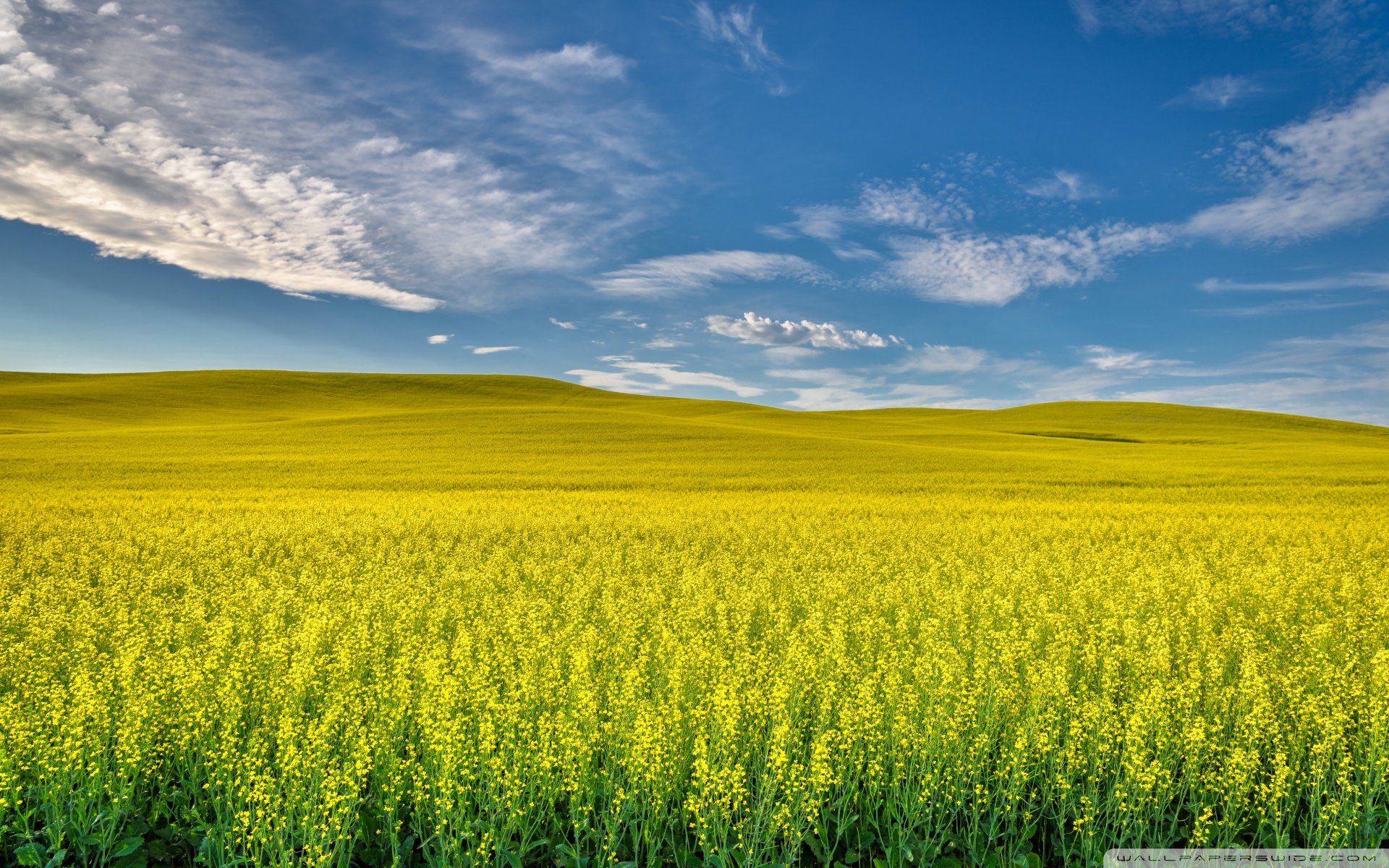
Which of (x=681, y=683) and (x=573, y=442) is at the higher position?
(x=573, y=442)

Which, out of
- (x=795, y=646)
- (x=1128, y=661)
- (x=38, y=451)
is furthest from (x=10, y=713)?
(x=38, y=451)

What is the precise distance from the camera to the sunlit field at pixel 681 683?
495 cm

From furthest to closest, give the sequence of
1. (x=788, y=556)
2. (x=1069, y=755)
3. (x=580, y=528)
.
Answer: (x=580, y=528) → (x=788, y=556) → (x=1069, y=755)

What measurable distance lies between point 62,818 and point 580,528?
43.1 ft

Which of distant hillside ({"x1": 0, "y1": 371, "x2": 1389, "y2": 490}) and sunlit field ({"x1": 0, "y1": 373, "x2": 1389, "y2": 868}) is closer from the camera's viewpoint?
sunlit field ({"x1": 0, "y1": 373, "x2": 1389, "y2": 868})

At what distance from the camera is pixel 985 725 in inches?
245

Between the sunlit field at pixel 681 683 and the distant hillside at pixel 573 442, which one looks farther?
the distant hillside at pixel 573 442

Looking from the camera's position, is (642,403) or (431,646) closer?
(431,646)

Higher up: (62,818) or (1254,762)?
(1254,762)

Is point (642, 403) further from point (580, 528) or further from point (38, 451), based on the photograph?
point (580, 528)

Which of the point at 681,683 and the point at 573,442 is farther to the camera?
the point at 573,442

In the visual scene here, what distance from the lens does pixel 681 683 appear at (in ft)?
21.5

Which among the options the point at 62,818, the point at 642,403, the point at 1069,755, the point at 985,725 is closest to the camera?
the point at 62,818

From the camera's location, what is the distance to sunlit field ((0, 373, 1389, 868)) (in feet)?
16.3
